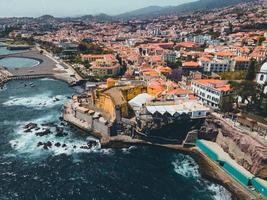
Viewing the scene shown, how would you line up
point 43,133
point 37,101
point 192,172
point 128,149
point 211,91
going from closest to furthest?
point 192,172
point 128,149
point 43,133
point 211,91
point 37,101

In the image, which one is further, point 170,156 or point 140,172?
point 170,156

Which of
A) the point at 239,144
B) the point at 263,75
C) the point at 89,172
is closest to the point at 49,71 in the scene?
the point at 89,172

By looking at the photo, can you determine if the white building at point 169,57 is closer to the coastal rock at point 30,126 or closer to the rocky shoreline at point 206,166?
the rocky shoreline at point 206,166

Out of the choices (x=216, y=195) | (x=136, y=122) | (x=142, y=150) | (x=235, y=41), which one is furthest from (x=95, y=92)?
(x=235, y=41)

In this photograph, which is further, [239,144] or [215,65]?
[215,65]

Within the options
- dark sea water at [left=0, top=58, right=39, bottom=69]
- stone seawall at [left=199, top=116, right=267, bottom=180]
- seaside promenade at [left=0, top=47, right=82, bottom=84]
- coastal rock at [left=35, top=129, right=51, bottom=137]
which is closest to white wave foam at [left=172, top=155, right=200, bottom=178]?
stone seawall at [left=199, top=116, right=267, bottom=180]

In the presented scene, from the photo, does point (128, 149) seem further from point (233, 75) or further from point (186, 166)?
point (233, 75)

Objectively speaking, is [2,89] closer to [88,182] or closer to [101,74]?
[101,74]
